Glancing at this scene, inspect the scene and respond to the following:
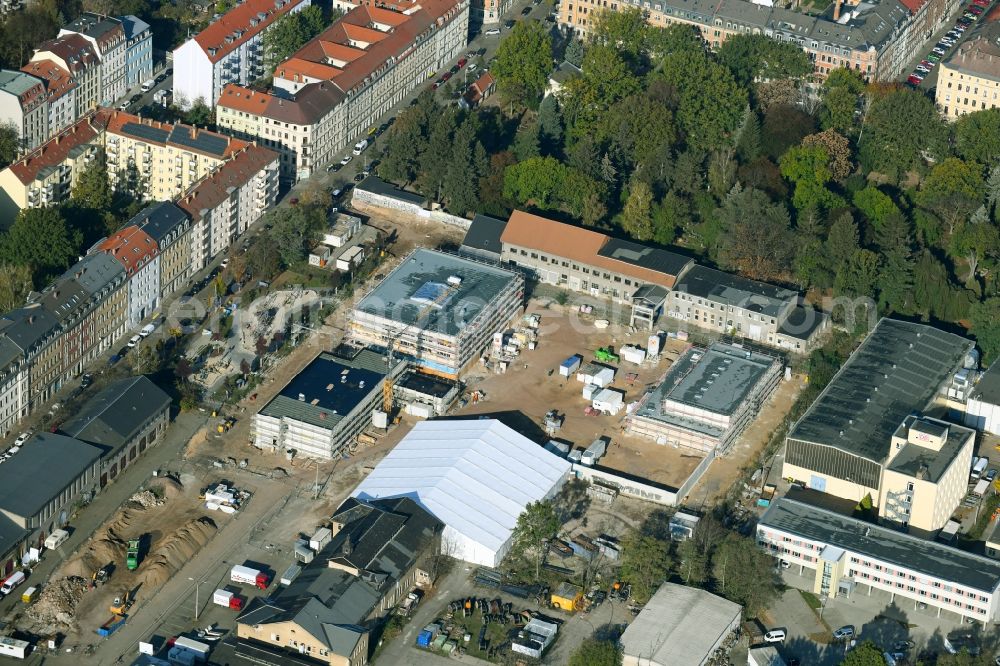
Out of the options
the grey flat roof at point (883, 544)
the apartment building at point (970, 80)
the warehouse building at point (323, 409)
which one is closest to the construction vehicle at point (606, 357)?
the warehouse building at point (323, 409)

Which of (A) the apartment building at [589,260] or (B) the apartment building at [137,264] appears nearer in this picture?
(B) the apartment building at [137,264]

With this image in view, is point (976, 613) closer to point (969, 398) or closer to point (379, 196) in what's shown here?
point (969, 398)

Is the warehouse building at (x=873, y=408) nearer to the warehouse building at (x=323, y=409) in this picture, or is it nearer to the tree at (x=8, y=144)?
the warehouse building at (x=323, y=409)

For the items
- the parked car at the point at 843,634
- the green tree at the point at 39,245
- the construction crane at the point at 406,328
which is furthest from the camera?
the green tree at the point at 39,245

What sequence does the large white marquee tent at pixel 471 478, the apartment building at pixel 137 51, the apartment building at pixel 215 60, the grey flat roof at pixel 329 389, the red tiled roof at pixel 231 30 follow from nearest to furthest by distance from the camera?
the large white marquee tent at pixel 471 478 → the grey flat roof at pixel 329 389 → the apartment building at pixel 215 60 → the red tiled roof at pixel 231 30 → the apartment building at pixel 137 51

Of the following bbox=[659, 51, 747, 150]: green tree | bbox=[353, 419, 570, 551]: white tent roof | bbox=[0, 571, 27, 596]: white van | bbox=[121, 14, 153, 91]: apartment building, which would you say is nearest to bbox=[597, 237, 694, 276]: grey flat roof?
bbox=[659, 51, 747, 150]: green tree

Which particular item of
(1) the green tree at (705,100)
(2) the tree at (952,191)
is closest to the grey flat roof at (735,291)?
(2) the tree at (952,191)

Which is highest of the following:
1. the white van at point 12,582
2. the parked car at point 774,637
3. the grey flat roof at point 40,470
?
the parked car at point 774,637

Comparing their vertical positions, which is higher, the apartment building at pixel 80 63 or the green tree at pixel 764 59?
the green tree at pixel 764 59

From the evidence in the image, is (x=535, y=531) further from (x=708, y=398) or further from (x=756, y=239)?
(x=756, y=239)
